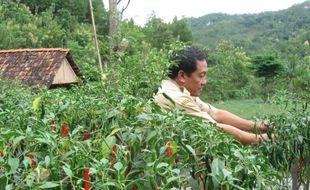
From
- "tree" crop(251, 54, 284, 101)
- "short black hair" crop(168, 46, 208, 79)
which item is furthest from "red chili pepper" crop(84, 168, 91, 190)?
"tree" crop(251, 54, 284, 101)

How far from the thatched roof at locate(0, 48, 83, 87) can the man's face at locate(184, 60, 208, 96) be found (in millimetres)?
7390

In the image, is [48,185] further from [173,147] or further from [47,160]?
[173,147]

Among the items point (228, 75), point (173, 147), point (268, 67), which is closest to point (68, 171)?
point (173, 147)

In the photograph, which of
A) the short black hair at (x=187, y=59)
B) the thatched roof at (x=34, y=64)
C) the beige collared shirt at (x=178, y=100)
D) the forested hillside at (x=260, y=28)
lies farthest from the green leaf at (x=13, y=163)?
the forested hillside at (x=260, y=28)

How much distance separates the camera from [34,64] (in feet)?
34.4

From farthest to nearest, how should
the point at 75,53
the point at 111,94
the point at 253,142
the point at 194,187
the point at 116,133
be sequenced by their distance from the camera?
the point at 75,53 < the point at 253,142 < the point at 111,94 < the point at 116,133 < the point at 194,187

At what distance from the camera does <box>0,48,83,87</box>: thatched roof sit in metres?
9.91

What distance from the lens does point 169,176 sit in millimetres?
1063

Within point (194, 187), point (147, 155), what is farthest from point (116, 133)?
point (194, 187)

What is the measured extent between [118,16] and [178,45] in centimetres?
461

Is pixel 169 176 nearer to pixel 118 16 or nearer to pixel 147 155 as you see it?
pixel 147 155

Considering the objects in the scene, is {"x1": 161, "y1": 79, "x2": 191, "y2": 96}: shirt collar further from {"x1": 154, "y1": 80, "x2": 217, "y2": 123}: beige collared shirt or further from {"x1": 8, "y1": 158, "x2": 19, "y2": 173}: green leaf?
{"x1": 8, "y1": 158, "x2": 19, "y2": 173}: green leaf

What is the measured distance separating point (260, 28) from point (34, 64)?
1582 inches

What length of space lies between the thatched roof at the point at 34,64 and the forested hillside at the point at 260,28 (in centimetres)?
3025
